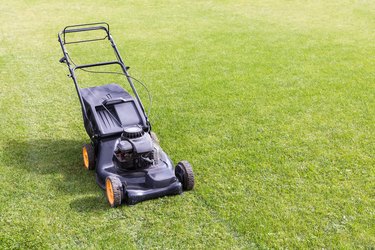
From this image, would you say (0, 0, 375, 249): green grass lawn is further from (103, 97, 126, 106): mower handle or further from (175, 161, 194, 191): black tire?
(103, 97, 126, 106): mower handle

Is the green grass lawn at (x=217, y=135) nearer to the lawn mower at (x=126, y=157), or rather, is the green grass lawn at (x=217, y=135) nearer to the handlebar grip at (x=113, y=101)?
the lawn mower at (x=126, y=157)

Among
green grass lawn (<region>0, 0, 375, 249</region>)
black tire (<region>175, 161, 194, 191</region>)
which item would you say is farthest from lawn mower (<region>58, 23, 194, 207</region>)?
green grass lawn (<region>0, 0, 375, 249</region>)

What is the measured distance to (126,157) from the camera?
467cm

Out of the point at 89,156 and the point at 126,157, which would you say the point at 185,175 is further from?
the point at 89,156

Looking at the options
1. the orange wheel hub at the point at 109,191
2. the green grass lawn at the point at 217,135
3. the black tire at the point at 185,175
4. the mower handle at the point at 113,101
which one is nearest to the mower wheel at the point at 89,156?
the green grass lawn at the point at 217,135

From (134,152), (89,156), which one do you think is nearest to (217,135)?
(89,156)

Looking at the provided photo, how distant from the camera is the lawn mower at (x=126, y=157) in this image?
4594 millimetres

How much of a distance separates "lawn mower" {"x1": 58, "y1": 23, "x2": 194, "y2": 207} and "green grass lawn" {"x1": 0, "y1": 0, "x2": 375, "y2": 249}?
0.14 meters

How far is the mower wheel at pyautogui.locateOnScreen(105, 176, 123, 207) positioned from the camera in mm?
4449

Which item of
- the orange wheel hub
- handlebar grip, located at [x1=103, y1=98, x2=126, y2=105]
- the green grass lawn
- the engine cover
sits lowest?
the green grass lawn

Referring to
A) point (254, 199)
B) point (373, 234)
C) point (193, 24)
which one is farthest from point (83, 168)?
point (193, 24)

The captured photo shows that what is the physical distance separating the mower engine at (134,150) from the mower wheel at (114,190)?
0.23 meters

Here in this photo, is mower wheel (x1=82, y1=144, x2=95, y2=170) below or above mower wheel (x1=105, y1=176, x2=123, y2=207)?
above

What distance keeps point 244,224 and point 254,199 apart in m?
0.46
